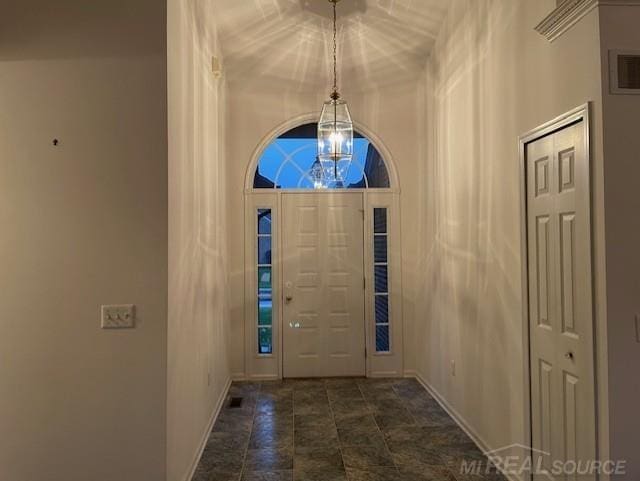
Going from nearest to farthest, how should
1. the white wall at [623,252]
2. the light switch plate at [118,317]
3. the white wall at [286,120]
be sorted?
the white wall at [623,252] → the light switch plate at [118,317] → the white wall at [286,120]

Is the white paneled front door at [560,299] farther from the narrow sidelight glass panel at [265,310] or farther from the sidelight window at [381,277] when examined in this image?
the narrow sidelight glass panel at [265,310]

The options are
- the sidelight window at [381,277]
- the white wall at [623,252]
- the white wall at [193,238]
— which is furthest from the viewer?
the sidelight window at [381,277]

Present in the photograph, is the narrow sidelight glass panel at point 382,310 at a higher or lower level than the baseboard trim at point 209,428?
higher

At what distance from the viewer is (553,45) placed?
2.26m

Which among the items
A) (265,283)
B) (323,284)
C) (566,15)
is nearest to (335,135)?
(566,15)

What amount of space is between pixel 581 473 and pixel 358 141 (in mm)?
3902

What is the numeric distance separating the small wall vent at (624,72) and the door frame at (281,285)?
10.3 feet

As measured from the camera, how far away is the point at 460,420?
11.6ft

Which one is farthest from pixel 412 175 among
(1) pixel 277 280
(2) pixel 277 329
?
(2) pixel 277 329

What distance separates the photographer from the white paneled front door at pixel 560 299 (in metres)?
1.97

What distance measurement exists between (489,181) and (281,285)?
2676 mm

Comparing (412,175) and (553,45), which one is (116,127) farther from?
(412,175)

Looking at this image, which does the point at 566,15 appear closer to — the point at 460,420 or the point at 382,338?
the point at 460,420

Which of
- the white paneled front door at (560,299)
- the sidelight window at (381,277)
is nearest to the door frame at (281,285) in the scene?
the sidelight window at (381,277)
